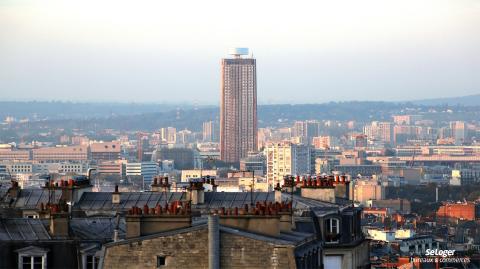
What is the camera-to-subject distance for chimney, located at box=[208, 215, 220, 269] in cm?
1905

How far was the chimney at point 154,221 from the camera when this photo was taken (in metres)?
19.8

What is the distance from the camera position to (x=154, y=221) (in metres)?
19.9

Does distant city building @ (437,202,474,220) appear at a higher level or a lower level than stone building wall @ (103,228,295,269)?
lower

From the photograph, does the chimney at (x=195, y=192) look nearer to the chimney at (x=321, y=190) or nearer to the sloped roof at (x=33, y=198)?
the chimney at (x=321, y=190)

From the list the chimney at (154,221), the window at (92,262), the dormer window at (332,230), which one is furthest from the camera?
the dormer window at (332,230)

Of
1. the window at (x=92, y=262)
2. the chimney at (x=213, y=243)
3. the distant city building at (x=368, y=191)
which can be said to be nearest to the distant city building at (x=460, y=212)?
the distant city building at (x=368, y=191)

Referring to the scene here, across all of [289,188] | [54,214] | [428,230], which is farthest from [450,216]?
[54,214]

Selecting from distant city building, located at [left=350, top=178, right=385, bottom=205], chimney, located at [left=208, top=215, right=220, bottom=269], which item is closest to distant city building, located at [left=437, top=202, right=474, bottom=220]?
distant city building, located at [left=350, top=178, right=385, bottom=205]

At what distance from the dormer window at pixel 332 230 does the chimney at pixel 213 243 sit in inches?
290

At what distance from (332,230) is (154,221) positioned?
23.6 feet

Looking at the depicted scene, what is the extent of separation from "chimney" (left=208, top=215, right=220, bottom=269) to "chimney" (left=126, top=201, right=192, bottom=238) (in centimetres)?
67

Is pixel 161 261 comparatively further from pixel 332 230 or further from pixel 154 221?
pixel 332 230

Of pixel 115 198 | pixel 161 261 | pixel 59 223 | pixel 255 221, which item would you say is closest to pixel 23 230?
pixel 59 223

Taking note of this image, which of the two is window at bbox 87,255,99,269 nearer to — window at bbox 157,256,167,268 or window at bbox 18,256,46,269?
window at bbox 18,256,46,269
